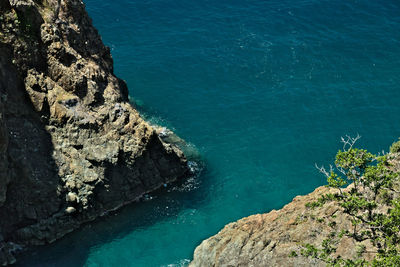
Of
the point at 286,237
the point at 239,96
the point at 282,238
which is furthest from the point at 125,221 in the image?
the point at 239,96

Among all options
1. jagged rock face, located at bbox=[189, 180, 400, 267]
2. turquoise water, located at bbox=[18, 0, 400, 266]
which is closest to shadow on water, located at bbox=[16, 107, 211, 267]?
turquoise water, located at bbox=[18, 0, 400, 266]

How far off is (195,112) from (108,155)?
57.8 ft

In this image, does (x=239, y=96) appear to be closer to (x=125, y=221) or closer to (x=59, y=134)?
(x=125, y=221)

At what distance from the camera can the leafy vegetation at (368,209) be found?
26.6m

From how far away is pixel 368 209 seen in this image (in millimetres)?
28938

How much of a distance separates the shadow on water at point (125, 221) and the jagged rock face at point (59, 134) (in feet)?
3.02

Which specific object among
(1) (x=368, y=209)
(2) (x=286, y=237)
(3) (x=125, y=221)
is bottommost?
(3) (x=125, y=221)

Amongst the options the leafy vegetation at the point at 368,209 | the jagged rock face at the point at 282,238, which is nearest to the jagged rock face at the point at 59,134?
the jagged rock face at the point at 282,238

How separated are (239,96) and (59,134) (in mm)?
25555

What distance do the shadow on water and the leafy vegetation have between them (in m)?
18.2

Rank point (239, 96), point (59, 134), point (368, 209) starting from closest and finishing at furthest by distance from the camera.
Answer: point (368, 209) → point (59, 134) → point (239, 96)

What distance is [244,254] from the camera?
35625 millimetres

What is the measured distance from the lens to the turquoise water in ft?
144

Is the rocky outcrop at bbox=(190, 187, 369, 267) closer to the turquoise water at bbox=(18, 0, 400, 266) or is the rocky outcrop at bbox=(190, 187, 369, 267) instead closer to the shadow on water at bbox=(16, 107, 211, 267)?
the turquoise water at bbox=(18, 0, 400, 266)
